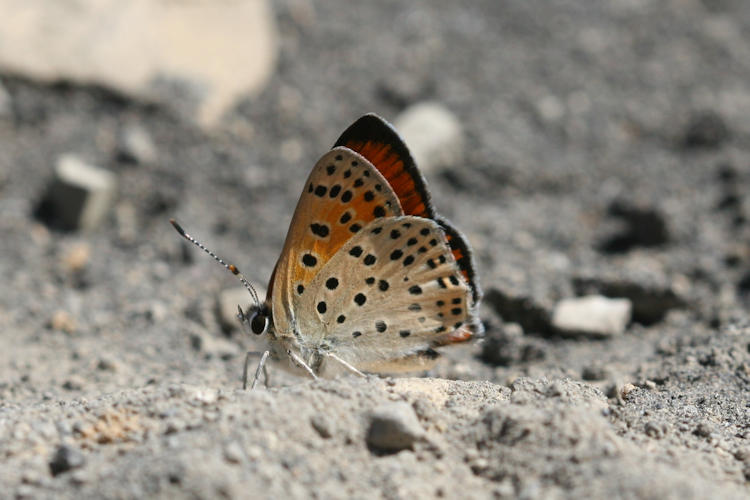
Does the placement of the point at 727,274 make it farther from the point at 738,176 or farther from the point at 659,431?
the point at 659,431

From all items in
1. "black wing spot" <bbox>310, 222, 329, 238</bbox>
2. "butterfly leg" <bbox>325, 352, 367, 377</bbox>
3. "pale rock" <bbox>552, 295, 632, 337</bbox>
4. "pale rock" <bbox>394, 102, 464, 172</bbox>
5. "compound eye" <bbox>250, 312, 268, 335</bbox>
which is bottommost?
"butterfly leg" <bbox>325, 352, 367, 377</bbox>

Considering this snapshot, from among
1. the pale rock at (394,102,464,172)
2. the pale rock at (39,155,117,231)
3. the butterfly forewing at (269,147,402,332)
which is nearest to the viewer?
the butterfly forewing at (269,147,402,332)

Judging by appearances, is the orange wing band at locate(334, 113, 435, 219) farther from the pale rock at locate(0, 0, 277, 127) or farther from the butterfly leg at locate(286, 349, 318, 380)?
the pale rock at locate(0, 0, 277, 127)

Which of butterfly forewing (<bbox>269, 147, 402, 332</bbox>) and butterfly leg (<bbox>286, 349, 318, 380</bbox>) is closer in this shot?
butterfly forewing (<bbox>269, 147, 402, 332</bbox>)

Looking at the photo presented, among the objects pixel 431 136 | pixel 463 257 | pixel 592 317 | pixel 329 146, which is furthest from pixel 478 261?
pixel 463 257

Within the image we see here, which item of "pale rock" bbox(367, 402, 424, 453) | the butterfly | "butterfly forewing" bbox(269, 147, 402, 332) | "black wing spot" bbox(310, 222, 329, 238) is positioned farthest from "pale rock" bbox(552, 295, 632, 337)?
Answer: "pale rock" bbox(367, 402, 424, 453)
